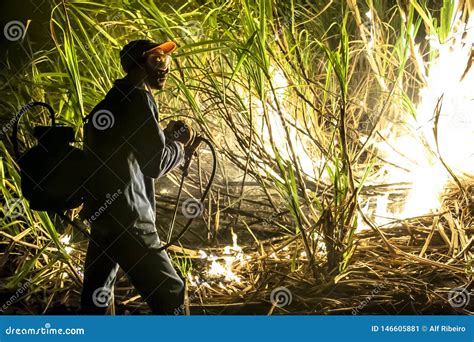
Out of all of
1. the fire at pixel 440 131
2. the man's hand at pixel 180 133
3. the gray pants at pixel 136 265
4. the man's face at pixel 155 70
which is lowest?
the gray pants at pixel 136 265

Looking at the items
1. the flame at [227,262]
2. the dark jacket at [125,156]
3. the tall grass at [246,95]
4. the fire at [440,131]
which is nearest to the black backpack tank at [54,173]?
the dark jacket at [125,156]

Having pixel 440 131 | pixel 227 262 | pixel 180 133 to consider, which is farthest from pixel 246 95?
pixel 440 131

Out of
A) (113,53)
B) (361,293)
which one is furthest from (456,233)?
(113,53)

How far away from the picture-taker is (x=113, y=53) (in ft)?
6.87

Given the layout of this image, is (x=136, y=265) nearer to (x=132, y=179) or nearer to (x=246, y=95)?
(x=132, y=179)

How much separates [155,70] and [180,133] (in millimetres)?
193

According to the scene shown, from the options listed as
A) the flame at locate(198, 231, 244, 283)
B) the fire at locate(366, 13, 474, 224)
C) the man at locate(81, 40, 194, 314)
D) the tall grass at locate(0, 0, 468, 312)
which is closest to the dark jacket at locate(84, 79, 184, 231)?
the man at locate(81, 40, 194, 314)

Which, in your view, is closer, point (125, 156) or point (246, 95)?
point (125, 156)

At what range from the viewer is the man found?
68.6 inches

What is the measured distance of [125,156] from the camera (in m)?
1.75

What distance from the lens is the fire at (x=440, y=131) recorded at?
7.17 ft

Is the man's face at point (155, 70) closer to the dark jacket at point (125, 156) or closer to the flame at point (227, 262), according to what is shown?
the dark jacket at point (125, 156)
